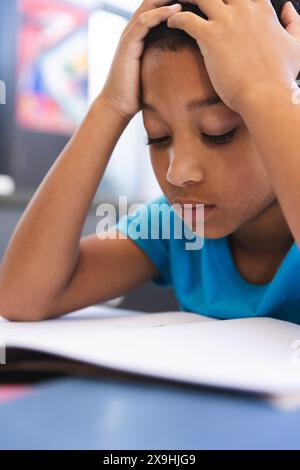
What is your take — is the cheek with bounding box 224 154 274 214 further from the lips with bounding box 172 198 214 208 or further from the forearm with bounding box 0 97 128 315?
the forearm with bounding box 0 97 128 315

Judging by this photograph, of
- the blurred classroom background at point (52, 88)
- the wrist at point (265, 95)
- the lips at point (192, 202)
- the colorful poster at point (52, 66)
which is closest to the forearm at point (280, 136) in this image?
the wrist at point (265, 95)

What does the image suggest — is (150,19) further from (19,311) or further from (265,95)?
(19,311)

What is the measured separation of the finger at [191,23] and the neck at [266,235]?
240mm

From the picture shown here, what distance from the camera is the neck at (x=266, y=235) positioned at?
0.75 m

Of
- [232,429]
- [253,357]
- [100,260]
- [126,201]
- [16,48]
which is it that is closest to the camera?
[232,429]

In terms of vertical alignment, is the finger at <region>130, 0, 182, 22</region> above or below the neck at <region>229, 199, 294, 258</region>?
above

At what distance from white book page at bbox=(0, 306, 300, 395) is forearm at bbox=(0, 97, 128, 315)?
0.13 meters

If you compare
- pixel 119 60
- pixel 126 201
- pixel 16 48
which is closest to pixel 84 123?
pixel 119 60

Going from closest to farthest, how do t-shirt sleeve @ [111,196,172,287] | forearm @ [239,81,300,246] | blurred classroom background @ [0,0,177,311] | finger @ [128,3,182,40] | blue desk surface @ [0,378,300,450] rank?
1. blue desk surface @ [0,378,300,450]
2. forearm @ [239,81,300,246]
3. finger @ [128,3,182,40]
4. t-shirt sleeve @ [111,196,172,287]
5. blurred classroom background @ [0,0,177,311]

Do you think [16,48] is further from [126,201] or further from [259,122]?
[259,122]

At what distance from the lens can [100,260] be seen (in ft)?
2.71

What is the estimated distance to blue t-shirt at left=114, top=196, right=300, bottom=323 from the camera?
27.0 inches

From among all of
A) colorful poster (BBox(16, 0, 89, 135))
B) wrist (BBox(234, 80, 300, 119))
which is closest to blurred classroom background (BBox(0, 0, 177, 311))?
colorful poster (BBox(16, 0, 89, 135))

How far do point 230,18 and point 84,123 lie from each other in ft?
0.82
